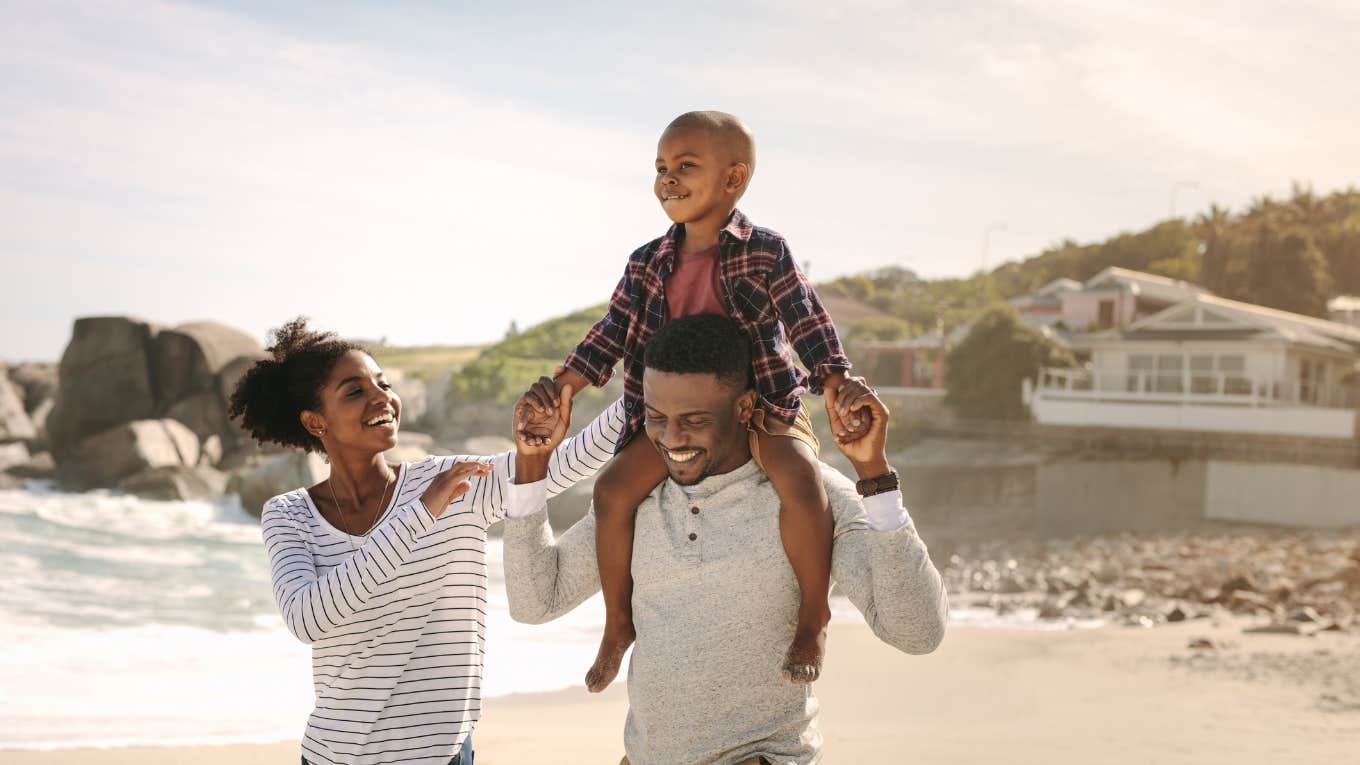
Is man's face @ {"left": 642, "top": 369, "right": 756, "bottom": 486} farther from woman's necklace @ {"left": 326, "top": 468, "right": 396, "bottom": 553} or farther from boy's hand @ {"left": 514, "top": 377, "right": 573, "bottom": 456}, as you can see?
woman's necklace @ {"left": 326, "top": 468, "right": 396, "bottom": 553}

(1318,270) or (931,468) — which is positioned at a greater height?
(1318,270)

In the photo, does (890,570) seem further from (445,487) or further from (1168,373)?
(1168,373)

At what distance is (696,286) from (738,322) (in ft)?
0.44

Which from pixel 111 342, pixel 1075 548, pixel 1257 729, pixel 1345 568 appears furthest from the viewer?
pixel 111 342

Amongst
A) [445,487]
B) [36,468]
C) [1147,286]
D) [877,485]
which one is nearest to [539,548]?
[445,487]

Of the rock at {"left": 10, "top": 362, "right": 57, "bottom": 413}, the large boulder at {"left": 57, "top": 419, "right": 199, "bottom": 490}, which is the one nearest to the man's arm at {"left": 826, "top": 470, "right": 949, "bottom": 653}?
the large boulder at {"left": 57, "top": 419, "right": 199, "bottom": 490}

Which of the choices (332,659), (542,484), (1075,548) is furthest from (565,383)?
(1075,548)

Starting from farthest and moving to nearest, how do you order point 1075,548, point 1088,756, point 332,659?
point 1075,548 → point 1088,756 → point 332,659

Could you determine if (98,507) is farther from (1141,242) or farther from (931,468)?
(1141,242)

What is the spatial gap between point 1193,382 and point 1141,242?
1997 cm

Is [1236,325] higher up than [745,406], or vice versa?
[1236,325]

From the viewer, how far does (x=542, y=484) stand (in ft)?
7.97

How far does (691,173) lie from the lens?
2.40 metres

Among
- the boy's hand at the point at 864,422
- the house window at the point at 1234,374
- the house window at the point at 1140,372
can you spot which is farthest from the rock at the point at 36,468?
the boy's hand at the point at 864,422
